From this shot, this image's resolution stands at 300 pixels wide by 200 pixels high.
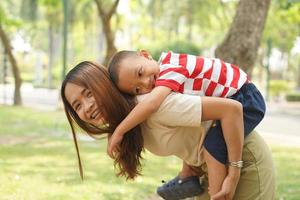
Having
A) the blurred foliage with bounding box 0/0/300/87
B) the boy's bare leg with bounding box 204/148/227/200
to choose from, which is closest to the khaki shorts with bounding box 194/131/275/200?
the boy's bare leg with bounding box 204/148/227/200

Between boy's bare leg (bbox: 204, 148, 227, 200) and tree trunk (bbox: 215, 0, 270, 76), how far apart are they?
405 cm

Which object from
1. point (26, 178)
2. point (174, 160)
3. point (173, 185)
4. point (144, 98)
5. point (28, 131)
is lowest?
point (28, 131)

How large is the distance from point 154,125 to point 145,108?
0.48 feet

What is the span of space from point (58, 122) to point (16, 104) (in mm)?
7111

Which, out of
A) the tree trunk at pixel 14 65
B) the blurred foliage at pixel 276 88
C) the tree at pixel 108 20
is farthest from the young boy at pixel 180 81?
the blurred foliage at pixel 276 88

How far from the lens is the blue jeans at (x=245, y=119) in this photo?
2.12m

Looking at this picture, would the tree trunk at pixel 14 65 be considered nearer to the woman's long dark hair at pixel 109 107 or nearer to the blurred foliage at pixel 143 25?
the blurred foliage at pixel 143 25

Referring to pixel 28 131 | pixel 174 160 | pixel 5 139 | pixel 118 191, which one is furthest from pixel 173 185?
pixel 28 131

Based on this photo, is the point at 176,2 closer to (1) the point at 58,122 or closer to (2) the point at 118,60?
(1) the point at 58,122

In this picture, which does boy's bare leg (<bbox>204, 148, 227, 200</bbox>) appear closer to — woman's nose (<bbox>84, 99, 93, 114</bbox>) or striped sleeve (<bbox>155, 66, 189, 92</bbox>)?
striped sleeve (<bbox>155, 66, 189, 92</bbox>)

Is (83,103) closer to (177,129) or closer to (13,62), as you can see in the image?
(177,129)

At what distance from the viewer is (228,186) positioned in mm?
2111

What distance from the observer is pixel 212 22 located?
42.3 meters

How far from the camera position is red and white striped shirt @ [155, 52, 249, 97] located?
2037mm
